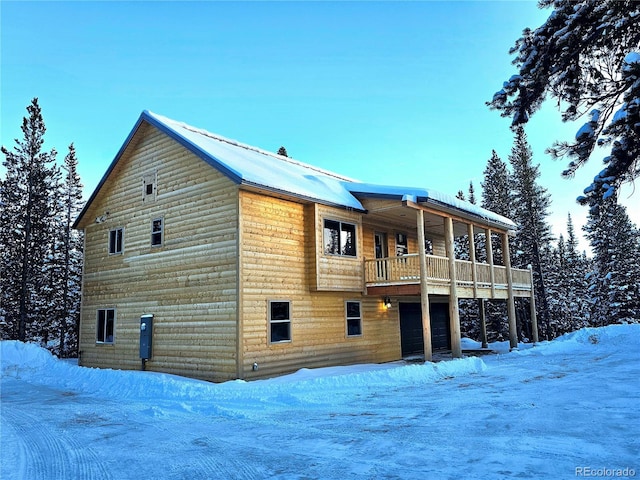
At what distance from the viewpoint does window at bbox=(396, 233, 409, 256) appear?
19750 millimetres

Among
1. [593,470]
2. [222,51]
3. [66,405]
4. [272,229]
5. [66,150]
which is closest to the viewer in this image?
[593,470]

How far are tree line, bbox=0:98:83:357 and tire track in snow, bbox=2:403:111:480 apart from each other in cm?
2263

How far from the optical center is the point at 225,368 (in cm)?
1256

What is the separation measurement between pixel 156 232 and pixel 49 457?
9842 millimetres

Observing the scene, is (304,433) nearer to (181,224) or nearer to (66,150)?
(181,224)

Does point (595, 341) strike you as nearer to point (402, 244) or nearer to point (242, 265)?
point (402, 244)

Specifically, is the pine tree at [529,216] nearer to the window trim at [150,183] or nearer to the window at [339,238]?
the window at [339,238]

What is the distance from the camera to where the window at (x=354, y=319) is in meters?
16.4

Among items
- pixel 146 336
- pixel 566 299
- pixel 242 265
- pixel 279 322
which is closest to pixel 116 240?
pixel 146 336

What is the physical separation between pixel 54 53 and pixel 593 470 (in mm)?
20988

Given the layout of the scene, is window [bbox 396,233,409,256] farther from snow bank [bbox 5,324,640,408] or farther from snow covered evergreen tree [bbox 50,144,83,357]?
snow covered evergreen tree [bbox 50,144,83,357]

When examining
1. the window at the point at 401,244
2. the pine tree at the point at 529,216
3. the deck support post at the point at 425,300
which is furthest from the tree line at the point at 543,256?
the deck support post at the point at 425,300

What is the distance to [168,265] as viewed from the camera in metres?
14.9

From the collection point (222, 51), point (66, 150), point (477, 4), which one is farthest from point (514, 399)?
point (66, 150)
